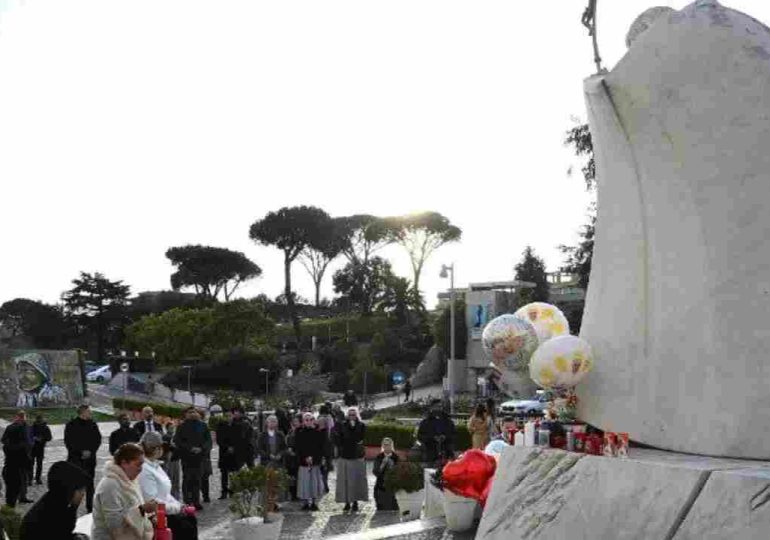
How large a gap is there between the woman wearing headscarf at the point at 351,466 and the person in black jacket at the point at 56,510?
7.64m

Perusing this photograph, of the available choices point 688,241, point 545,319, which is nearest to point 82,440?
point 545,319

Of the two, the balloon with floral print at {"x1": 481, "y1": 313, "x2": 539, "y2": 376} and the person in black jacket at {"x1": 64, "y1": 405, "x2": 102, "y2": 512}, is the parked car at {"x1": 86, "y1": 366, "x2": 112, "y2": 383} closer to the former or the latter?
the person in black jacket at {"x1": 64, "y1": 405, "x2": 102, "y2": 512}

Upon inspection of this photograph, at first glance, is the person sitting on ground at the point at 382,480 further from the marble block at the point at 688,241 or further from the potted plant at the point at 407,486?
the marble block at the point at 688,241

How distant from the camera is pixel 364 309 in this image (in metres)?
74.1

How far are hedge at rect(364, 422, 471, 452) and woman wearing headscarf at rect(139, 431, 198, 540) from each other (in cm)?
1400

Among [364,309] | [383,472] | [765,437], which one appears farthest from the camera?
[364,309]

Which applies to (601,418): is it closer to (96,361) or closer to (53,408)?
(53,408)

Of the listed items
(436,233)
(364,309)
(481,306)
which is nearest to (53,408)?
(481,306)

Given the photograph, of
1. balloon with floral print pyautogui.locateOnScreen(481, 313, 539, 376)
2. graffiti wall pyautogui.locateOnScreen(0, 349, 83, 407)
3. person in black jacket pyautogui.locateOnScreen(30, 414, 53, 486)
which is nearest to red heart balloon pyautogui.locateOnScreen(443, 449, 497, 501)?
balloon with floral print pyautogui.locateOnScreen(481, 313, 539, 376)

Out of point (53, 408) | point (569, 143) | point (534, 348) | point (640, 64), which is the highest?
point (569, 143)

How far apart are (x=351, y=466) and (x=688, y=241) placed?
261 inches

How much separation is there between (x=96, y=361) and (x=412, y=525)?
7613 cm

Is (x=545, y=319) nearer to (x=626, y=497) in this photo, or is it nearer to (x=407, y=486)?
(x=407, y=486)

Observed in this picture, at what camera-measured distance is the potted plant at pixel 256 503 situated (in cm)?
912
